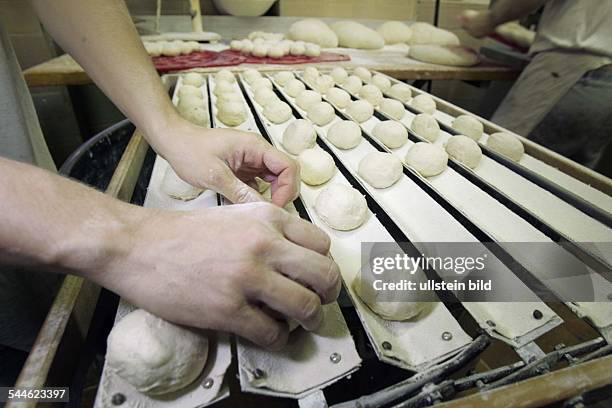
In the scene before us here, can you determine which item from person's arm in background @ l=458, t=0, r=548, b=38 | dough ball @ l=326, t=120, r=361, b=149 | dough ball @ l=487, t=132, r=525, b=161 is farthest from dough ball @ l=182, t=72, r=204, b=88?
person's arm in background @ l=458, t=0, r=548, b=38

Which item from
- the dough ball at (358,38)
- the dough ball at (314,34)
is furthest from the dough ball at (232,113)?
the dough ball at (358,38)

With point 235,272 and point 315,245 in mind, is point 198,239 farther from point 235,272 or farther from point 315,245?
point 315,245

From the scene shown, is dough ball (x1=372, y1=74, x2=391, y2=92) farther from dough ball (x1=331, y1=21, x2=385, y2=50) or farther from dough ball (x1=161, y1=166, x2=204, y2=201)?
dough ball (x1=161, y1=166, x2=204, y2=201)

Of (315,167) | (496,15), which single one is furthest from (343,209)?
(496,15)

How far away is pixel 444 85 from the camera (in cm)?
448

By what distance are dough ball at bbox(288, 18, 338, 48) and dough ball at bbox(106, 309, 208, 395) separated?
313 cm

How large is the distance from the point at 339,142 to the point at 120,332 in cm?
110

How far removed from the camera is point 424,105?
1.84 meters

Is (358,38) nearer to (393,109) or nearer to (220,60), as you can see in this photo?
(220,60)

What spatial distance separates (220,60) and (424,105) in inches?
60.2

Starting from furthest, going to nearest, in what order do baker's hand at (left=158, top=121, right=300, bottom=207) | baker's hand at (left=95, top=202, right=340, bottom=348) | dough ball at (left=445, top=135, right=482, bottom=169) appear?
dough ball at (left=445, top=135, right=482, bottom=169), baker's hand at (left=158, top=121, right=300, bottom=207), baker's hand at (left=95, top=202, right=340, bottom=348)

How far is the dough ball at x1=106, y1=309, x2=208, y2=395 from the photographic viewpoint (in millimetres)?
585

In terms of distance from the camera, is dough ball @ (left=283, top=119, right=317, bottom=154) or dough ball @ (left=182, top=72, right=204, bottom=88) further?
dough ball @ (left=182, top=72, right=204, bottom=88)

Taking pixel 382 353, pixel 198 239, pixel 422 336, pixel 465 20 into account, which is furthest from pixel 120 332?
pixel 465 20
